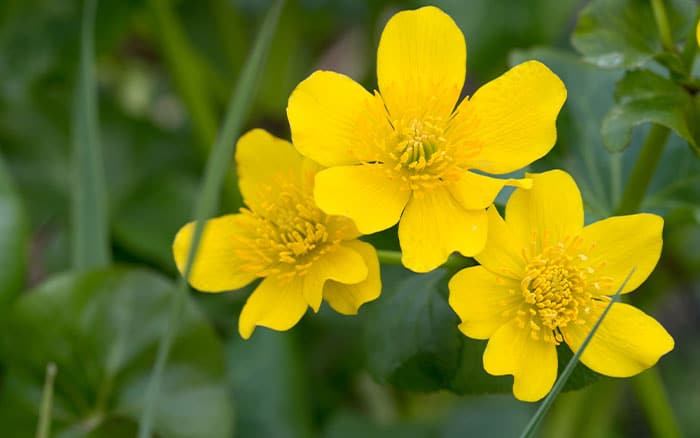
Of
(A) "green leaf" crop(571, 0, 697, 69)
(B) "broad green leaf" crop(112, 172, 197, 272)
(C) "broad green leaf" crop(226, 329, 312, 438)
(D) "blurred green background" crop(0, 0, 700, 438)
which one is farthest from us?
(B) "broad green leaf" crop(112, 172, 197, 272)

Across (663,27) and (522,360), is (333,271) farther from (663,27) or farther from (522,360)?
(663,27)

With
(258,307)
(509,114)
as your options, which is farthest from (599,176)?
(258,307)

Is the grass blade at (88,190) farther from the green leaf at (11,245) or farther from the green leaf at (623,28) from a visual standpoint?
→ the green leaf at (623,28)

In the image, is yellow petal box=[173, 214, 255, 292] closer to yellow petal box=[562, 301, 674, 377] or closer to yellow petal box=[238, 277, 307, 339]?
yellow petal box=[238, 277, 307, 339]

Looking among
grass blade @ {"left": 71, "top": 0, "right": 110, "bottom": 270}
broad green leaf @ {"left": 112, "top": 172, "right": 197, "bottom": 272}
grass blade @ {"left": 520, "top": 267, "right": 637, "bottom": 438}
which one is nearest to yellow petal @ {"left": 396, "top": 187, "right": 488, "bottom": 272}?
grass blade @ {"left": 520, "top": 267, "right": 637, "bottom": 438}

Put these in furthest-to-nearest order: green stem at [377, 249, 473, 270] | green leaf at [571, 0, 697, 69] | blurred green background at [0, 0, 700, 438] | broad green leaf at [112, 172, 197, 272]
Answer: broad green leaf at [112, 172, 197, 272] < blurred green background at [0, 0, 700, 438] < green leaf at [571, 0, 697, 69] < green stem at [377, 249, 473, 270]

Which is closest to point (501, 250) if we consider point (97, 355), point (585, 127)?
point (585, 127)
